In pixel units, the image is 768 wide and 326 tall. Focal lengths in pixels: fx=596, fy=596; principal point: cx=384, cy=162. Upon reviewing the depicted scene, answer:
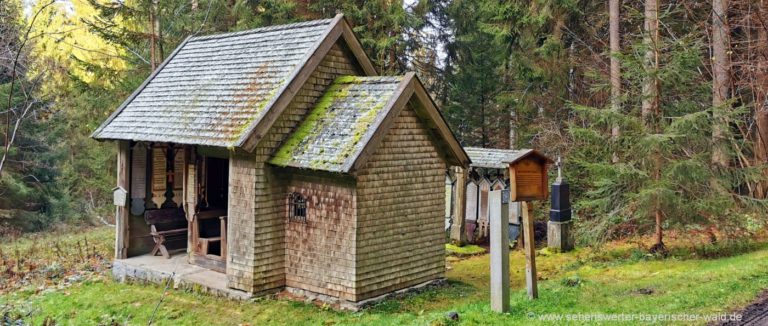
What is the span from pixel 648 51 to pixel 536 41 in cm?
935

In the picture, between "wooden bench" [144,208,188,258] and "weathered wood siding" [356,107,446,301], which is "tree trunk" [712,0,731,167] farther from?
"wooden bench" [144,208,188,258]

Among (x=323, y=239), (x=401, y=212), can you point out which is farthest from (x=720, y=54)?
(x=323, y=239)

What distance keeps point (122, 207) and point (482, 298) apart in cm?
910

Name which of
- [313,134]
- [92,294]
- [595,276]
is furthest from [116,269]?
[595,276]

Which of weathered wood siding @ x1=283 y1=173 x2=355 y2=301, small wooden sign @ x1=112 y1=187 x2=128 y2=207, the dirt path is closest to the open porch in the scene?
weathered wood siding @ x1=283 y1=173 x2=355 y2=301

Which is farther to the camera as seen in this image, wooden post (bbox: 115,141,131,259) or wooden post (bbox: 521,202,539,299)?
wooden post (bbox: 115,141,131,259)

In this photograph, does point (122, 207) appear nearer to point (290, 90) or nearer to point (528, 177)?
point (290, 90)

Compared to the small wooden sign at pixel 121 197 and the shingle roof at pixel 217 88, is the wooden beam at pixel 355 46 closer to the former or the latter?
the shingle roof at pixel 217 88

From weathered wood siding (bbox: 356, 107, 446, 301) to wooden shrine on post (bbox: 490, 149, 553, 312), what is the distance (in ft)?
9.41

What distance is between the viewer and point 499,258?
27.6 ft

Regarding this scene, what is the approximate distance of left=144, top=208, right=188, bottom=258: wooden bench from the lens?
48.2 feet

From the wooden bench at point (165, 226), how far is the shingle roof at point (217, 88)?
2426mm

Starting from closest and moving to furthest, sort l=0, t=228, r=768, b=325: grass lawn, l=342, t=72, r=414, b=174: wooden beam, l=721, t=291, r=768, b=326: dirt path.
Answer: l=721, t=291, r=768, b=326: dirt path, l=0, t=228, r=768, b=325: grass lawn, l=342, t=72, r=414, b=174: wooden beam

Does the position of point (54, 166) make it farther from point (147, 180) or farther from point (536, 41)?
point (536, 41)
